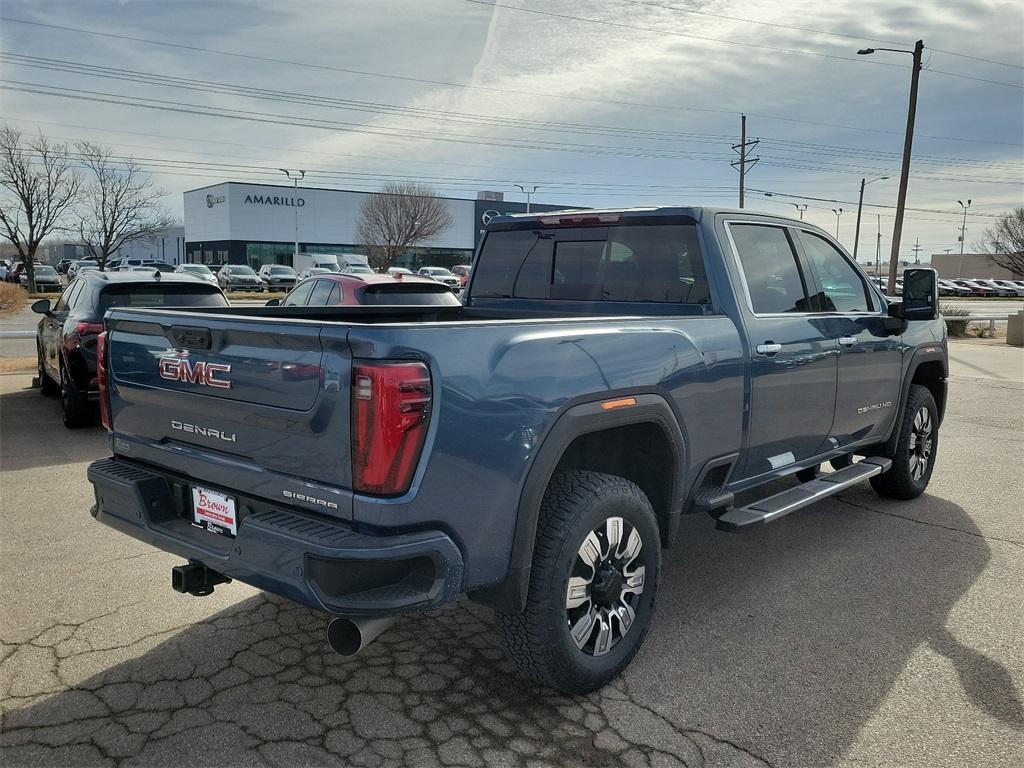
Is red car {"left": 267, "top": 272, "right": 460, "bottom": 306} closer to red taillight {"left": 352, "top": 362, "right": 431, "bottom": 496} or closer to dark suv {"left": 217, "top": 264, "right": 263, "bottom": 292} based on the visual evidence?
red taillight {"left": 352, "top": 362, "right": 431, "bottom": 496}

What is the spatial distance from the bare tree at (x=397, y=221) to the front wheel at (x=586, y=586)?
61.5m

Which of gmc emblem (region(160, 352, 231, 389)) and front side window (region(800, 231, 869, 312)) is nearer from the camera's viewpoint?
gmc emblem (region(160, 352, 231, 389))

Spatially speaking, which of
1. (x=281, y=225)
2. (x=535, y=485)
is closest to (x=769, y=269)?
(x=535, y=485)

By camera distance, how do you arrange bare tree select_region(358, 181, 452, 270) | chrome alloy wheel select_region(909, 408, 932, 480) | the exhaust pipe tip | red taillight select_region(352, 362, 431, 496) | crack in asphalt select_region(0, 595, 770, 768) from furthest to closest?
bare tree select_region(358, 181, 452, 270), chrome alloy wheel select_region(909, 408, 932, 480), crack in asphalt select_region(0, 595, 770, 768), the exhaust pipe tip, red taillight select_region(352, 362, 431, 496)

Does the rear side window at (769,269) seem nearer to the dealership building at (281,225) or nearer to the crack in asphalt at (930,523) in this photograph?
the crack in asphalt at (930,523)

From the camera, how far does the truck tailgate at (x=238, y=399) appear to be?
2.60m

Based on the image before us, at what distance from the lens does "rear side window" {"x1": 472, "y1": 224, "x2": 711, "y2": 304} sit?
13.8 ft

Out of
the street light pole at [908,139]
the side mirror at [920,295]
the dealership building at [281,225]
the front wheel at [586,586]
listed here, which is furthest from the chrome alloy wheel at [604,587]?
the dealership building at [281,225]

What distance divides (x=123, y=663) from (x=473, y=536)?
69.6 inches

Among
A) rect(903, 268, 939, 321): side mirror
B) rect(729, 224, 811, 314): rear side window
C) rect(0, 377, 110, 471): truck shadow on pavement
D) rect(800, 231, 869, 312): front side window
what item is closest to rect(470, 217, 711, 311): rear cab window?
rect(729, 224, 811, 314): rear side window

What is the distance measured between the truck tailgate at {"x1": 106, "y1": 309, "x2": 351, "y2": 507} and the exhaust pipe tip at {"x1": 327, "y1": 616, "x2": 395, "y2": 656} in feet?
1.30

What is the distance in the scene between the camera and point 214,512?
3062mm

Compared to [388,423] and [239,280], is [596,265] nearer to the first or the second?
[388,423]

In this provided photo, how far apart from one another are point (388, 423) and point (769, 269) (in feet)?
9.12
